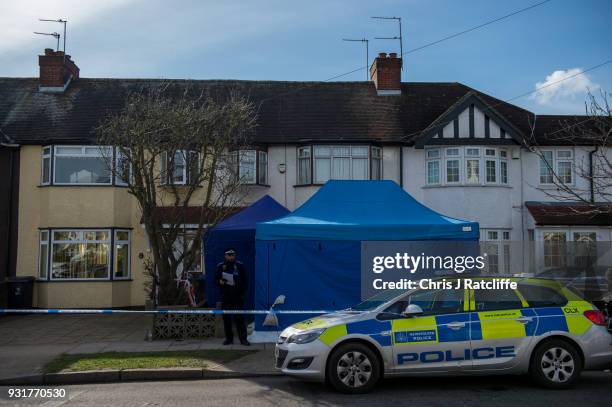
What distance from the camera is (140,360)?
9.69m

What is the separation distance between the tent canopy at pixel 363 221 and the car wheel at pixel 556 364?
417cm

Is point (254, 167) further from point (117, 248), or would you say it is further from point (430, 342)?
point (430, 342)

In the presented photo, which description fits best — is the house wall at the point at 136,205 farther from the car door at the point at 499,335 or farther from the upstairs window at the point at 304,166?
the car door at the point at 499,335

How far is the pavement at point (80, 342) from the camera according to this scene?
9547mm

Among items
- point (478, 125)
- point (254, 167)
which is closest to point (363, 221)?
point (254, 167)

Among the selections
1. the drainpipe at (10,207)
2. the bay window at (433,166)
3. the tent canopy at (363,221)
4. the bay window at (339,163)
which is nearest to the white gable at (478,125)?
the bay window at (433,166)

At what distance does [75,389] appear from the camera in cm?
847

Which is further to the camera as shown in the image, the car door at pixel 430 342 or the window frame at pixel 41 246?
the window frame at pixel 41 246

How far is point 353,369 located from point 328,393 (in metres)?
0.46

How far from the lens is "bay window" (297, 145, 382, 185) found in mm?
18734

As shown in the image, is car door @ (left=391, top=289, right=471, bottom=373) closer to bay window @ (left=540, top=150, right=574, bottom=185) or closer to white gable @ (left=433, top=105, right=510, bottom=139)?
white gable @ (left=433, top=105, right=510, bottom=139)

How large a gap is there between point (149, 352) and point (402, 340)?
491 cm

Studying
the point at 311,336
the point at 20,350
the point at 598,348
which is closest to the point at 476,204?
the point at 598,348

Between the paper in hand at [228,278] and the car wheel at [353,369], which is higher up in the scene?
the paper in hand at [228,278]
